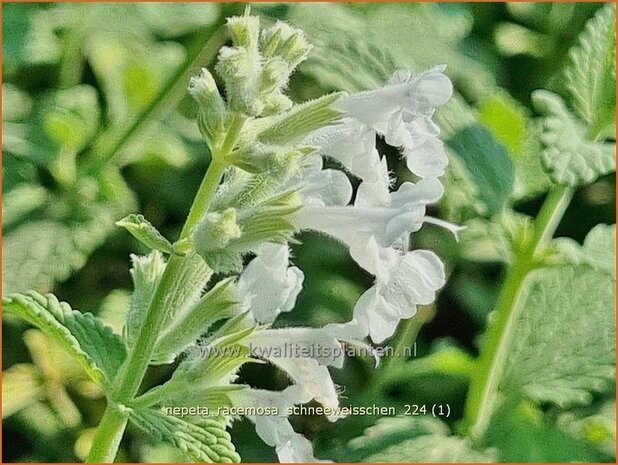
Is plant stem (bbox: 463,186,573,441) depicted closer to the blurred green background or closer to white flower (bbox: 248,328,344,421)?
the blurred green background

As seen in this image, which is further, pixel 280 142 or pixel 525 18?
pixel 525 18

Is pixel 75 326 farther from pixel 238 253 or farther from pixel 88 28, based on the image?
pixel 88 28

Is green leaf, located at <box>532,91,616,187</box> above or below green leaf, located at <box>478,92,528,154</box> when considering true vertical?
above

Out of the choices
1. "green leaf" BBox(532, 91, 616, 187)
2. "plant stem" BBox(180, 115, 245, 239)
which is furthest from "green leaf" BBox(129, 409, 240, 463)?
"green leaf" BBox(532, 91, 616, 187)

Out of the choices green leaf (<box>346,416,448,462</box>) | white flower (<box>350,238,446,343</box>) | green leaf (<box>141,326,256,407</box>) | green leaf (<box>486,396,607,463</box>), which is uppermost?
white flower (<box>350,238,446,343</box>)

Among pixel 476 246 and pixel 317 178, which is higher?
pixel 317 178

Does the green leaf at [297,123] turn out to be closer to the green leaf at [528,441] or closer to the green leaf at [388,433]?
the green leaf at [388,433]

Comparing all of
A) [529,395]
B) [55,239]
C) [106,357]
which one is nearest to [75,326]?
[106,357]
